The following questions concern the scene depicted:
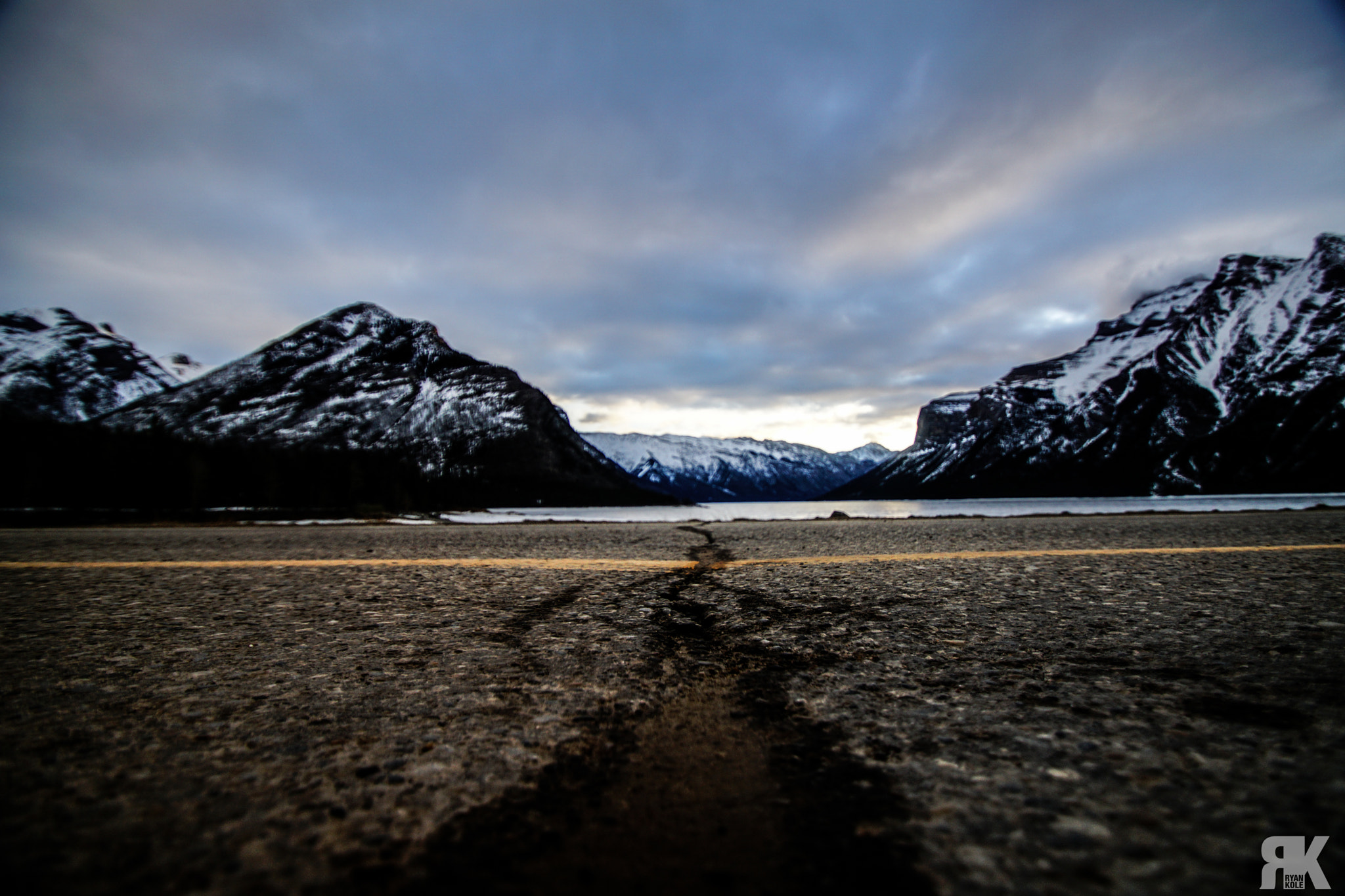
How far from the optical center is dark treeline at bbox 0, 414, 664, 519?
165 feet

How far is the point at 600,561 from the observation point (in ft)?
21.4

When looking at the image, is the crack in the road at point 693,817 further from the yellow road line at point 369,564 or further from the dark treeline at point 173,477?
the dark treeline at point 173,477

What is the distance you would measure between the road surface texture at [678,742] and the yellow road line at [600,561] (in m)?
1.92

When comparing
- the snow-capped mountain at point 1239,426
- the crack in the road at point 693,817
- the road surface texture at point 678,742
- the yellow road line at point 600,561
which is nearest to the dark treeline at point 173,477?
the yellow road line at point 600,561

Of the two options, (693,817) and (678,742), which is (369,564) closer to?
(678,742)

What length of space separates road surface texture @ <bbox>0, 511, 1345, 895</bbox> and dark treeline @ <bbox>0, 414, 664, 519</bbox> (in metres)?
46.6

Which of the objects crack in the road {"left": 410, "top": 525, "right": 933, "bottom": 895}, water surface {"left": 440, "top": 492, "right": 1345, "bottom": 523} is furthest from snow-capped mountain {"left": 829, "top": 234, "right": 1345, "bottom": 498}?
crack in the road {"left": 410, "top": 525, "right": 933, "bottom": 895}

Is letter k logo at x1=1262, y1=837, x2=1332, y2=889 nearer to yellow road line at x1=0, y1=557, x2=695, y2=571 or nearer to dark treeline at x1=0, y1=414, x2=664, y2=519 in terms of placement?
yellow road line at x1=0, y1=557, x2=695, y2=571

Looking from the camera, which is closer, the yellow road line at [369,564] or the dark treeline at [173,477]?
the yellow road line at [369,564]

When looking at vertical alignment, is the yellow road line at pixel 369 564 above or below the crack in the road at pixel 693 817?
below

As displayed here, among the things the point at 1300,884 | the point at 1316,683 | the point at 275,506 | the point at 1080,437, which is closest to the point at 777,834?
the point at 1300,884

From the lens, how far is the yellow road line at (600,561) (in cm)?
595

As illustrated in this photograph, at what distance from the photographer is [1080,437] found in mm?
197375

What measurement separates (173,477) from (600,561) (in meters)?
70.1
